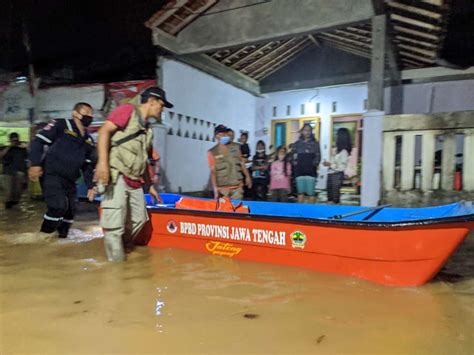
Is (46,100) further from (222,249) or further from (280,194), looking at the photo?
(222,249)

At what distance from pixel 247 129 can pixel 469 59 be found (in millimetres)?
6350

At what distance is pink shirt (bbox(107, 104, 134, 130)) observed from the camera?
12.1 ft

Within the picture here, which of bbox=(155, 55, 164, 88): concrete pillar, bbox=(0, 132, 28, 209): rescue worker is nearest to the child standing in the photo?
bbox=(155, 55, 164, 88): concrete pillar

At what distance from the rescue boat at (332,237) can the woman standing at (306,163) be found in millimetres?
2803

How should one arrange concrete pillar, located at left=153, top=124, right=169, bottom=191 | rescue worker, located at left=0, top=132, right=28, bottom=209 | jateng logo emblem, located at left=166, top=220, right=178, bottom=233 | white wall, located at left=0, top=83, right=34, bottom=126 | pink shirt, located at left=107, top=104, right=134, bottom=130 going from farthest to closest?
white wall, located at left=0, top=83, right=34, bottom=126 → concrete pillar, located at left=153, top=124, right=169, bottom=191 → rescue worker, located at left=0, top=132, right=28, bottom=209 → jateng logo emblem, located at left=166, top=220, right=178, bottom=233 → pink shirt, located at left=107, top=104, right=134, bottom=130

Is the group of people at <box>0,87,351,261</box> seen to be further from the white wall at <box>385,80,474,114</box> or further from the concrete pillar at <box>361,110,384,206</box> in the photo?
the white wall at <box>385,80,474,114</box>

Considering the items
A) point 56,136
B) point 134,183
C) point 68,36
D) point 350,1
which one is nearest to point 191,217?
point 134,183

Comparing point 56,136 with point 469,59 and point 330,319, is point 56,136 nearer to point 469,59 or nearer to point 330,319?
point 330,319

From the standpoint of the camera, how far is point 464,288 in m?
3.19

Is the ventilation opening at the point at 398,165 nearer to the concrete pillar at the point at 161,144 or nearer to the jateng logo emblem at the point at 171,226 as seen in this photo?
the jateng logo emblem at the point at 171,226

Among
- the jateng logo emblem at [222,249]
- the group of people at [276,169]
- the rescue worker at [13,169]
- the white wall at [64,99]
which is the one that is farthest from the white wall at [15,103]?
the jateng logo emblem at [222,249]

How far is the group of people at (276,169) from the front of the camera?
18.3 feet

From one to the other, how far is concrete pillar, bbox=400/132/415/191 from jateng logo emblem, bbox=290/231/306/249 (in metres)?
3.72

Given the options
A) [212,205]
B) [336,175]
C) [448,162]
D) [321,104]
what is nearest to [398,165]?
[448,162]
